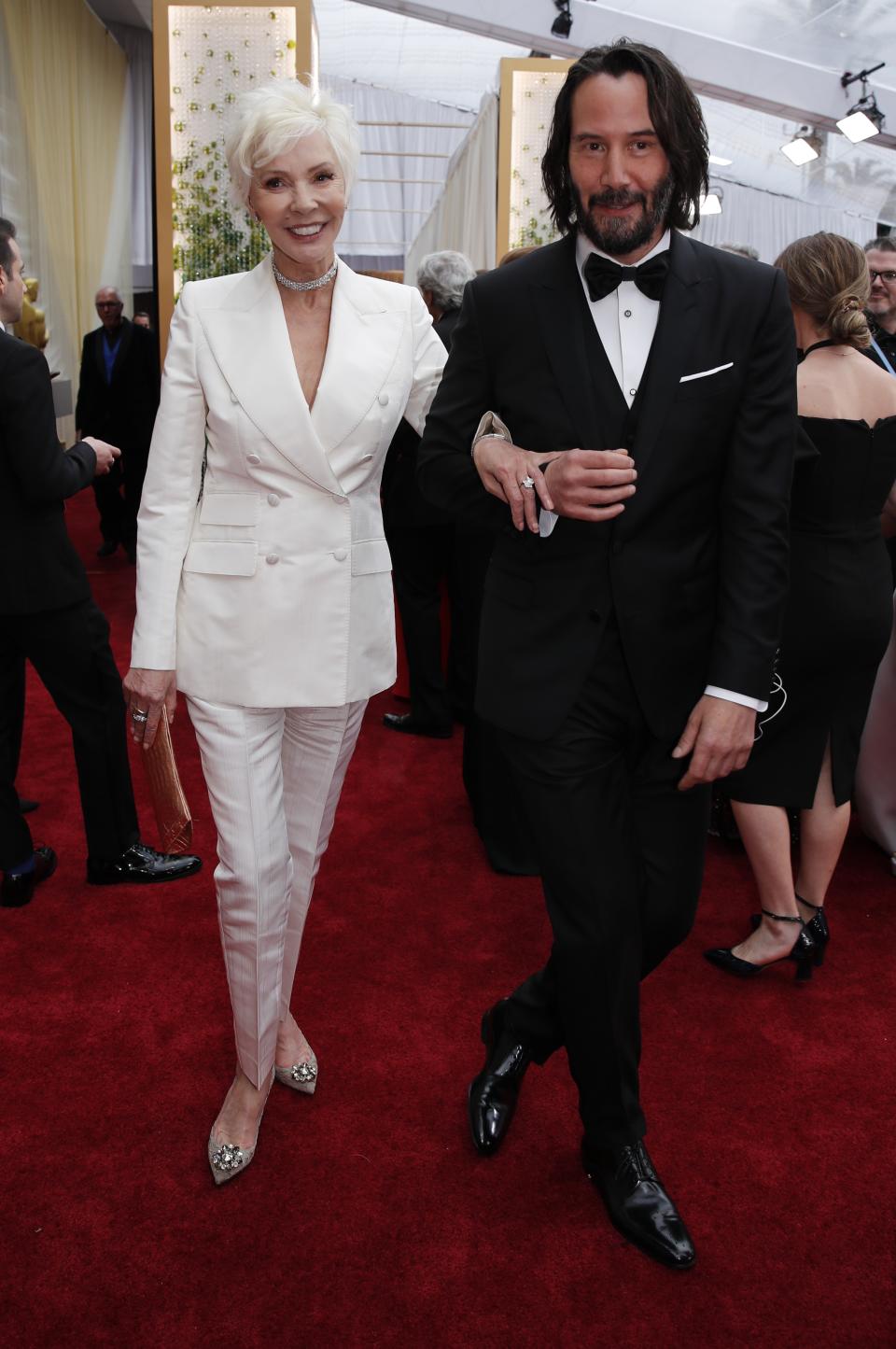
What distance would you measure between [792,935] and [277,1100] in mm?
1228

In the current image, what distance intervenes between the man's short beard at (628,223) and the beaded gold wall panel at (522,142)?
486 centimetres

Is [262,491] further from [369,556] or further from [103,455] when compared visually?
[103,455]

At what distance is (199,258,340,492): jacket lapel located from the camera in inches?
68.2

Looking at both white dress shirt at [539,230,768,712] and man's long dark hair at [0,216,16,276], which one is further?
man's long dark hair at [0,216,16,276]

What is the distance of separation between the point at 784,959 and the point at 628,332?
1662 mm

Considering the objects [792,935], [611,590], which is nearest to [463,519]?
[611,590]

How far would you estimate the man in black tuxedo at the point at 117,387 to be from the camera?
706cm

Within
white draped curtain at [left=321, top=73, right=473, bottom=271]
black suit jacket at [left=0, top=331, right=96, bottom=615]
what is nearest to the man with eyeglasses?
black suit jacket at [left=0, top=331, right=96, bottom=615]

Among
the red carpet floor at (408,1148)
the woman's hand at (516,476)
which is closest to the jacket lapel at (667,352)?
the woman's hand at (516,476)

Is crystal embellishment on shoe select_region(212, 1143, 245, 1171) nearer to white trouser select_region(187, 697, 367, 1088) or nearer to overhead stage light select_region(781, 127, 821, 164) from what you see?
white trouser select_region(187, 697, 367, 1088)

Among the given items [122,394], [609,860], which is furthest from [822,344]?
[122,394]

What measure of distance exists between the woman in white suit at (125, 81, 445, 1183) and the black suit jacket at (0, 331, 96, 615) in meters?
0.93

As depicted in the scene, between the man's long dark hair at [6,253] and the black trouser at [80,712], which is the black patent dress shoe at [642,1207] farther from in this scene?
the man's long dark hair at [6,253]

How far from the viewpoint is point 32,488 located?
265cm
